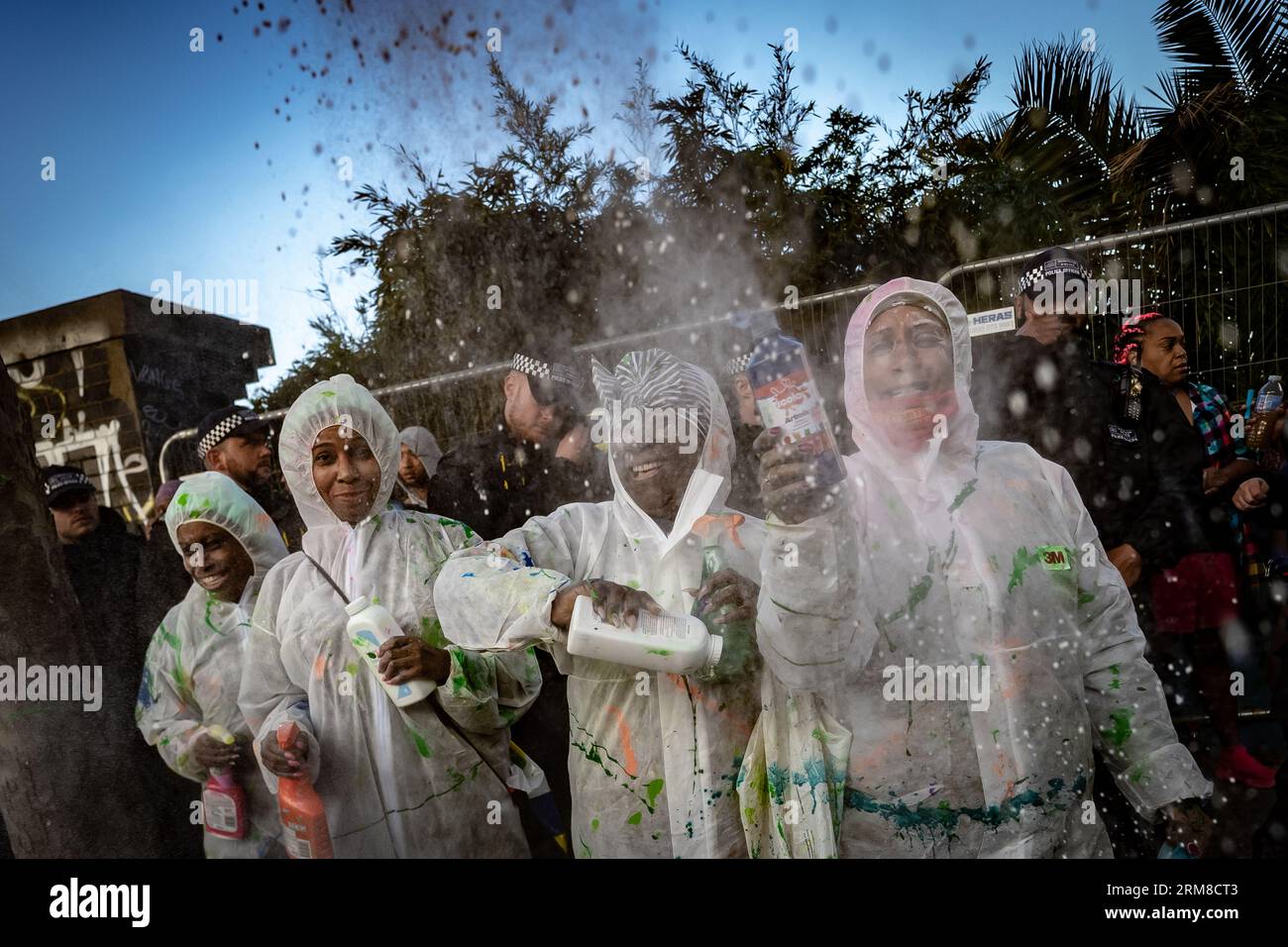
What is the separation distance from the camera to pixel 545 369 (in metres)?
3.25

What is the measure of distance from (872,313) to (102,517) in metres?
2.56

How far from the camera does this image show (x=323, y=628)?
122 inches

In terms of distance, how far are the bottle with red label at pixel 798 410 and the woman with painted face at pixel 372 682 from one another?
104cm

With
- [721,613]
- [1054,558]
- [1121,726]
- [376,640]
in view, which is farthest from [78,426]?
[1121,726]

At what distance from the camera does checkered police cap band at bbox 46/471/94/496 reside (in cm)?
362

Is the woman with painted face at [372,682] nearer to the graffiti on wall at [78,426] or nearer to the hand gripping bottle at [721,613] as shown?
the hand gripping bottle at [721,613]

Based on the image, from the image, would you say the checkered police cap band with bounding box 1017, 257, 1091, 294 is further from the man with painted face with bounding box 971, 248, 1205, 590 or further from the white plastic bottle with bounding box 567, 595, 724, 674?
the white plastic bottle with bounding box 567, 595, 724, 674

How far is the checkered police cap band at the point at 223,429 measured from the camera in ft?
11.3

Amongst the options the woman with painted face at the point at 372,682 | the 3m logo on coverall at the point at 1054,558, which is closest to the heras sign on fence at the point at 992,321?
the 3m logo on coverall at the point at 1054,558

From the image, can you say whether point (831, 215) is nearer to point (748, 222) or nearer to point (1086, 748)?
point (748, 222)

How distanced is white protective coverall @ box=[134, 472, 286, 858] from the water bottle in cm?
275

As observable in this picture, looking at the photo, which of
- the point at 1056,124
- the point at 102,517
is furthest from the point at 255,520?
the point at 1056,124

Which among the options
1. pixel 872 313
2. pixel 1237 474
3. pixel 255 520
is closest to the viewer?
pixel 872 313

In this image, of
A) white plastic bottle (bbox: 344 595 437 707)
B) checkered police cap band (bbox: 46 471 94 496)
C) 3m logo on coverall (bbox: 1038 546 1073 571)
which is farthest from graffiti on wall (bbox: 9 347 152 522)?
3m logo on coverall (bbox: 1038 546 1073 571)
